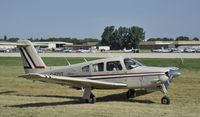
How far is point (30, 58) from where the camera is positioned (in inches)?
695

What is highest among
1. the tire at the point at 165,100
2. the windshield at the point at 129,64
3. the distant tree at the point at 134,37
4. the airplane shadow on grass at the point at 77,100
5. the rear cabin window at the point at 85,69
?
the distant tree at the point at 134,37

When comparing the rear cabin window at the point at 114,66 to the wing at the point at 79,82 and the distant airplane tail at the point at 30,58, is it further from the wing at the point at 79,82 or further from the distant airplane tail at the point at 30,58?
the distant airplane tail at the point at 30,58

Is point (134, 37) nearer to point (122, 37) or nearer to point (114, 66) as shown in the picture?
point (122, 37)

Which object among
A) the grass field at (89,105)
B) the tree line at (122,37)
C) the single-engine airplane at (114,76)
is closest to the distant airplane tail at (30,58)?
the grass field at (89,105)

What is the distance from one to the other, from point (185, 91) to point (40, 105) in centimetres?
739

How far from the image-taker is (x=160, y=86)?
14.6 metres

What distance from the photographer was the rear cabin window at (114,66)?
15.1 metres

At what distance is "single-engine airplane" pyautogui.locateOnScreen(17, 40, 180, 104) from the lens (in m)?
14.4

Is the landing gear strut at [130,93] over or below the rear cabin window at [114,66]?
below

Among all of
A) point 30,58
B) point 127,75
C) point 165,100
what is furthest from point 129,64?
point 30,58

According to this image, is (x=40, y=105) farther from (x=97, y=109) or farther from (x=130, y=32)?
(x=130, y=32)

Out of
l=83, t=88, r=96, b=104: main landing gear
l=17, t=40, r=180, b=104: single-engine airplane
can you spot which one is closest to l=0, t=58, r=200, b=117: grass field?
l=83, t=88, r=96, b=104: main landing gear

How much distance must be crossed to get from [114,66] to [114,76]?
408 mm

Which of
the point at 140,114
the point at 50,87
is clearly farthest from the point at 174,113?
the point at 50,87
